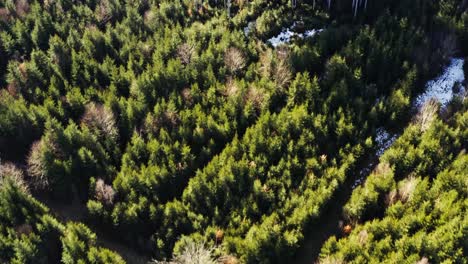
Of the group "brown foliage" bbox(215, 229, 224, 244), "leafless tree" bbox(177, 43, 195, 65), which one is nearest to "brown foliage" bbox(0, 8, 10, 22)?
"leafless tree" bbox(177, 43, 195, 65)

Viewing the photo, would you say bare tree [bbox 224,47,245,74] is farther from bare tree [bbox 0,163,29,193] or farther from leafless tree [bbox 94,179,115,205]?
bare tree [bbox 0,163,29,193]

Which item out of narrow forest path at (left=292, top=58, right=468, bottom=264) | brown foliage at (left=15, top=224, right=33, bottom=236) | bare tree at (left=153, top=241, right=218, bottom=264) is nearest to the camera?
bare tree at (left=153, top=241, right=218, bottom=264)

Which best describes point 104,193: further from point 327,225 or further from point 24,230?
point 327,225

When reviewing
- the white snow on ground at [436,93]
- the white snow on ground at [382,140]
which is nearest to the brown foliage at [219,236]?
the white snow on ground at [436,93]

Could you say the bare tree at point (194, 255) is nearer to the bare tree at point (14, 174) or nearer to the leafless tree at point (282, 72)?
the bare tree at point (14, 174)

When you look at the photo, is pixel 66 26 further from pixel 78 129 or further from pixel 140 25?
pixel 78 129

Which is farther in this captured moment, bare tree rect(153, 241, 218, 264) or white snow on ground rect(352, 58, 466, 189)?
white snow on ground rect(352, 58, 466, 189)

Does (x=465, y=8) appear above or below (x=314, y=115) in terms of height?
above

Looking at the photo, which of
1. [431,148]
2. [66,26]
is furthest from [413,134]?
[66,26]
